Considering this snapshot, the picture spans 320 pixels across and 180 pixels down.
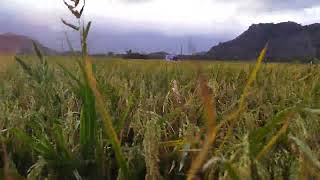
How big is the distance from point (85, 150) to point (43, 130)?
0.58 ft

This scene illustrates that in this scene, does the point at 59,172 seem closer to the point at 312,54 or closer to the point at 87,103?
the point at 87,103

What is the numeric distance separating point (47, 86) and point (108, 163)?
661 millimetres

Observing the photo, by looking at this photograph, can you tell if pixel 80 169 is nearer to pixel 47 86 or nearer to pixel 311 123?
pixel 311 123

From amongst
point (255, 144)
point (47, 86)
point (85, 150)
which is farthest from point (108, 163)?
point (47, 86)

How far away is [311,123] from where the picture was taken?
98cm

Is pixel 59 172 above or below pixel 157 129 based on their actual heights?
below

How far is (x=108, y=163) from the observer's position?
1024mm

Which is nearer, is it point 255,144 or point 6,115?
point 255,144

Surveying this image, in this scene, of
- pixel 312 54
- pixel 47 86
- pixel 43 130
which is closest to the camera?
pixel 43 130

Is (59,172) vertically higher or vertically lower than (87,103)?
lower

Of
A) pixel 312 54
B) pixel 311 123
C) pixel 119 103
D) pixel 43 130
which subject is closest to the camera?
pixel 311 123

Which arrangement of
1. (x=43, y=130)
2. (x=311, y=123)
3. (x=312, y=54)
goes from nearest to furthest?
1. (x=311, y=123)
2. (x=43, y=130)
3. (x=312, y=54)

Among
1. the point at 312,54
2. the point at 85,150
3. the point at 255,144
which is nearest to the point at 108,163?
the point at 85,150

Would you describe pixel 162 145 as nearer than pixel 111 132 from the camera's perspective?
No
